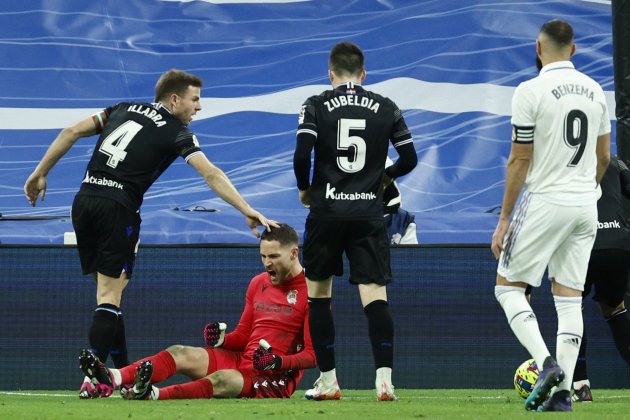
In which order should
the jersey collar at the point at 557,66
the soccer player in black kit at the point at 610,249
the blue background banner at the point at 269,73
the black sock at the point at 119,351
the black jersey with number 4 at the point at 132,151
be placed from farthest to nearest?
1. the blue background banner at the point at 269,73
2. the black sock at the point at 119,351
3. the soccer player in black kit at the point at 610,249
4. the black jersey with number 4 at the point at 132,151
5. the jersey collar at the point at 557,66

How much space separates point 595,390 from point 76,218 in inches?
149

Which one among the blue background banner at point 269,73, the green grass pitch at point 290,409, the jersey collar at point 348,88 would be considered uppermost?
the blue background banner at point 269,73

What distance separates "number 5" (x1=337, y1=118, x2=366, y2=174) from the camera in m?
6.53

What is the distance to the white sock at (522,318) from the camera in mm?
5449

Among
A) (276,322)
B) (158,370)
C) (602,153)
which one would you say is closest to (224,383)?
(158,370)

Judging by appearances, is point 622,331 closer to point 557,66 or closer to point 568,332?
point 568,332

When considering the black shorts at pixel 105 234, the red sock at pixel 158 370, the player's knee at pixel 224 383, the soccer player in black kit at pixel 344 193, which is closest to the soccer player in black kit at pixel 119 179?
the black shorts at pixel 105 234

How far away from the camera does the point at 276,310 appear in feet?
22.5

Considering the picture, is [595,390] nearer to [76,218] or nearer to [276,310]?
[276,310]

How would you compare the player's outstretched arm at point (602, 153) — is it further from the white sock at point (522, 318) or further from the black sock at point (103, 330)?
the black sock at point (103, 330)

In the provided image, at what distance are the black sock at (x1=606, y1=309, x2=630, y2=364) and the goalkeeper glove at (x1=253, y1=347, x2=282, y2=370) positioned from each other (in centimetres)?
218

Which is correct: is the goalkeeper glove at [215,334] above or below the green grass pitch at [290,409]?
above

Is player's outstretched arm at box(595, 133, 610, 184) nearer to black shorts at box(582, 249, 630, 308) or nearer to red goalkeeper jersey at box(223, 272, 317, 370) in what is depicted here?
black shorts at box(582, 249, 630, 308)

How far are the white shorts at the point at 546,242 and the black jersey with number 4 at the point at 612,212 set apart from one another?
4.82 ft
